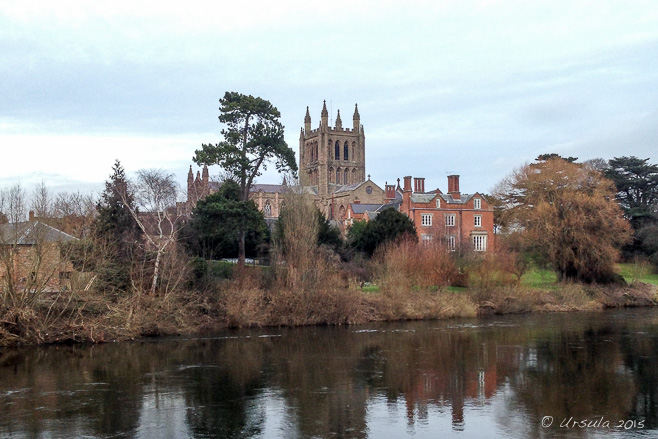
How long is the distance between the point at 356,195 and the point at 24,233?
70.0 metres

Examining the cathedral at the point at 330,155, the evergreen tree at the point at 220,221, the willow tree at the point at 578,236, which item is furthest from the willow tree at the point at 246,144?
the cathedral at the point at 330,155

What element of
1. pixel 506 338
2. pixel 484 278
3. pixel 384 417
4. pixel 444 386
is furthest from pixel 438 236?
pixel 384 417

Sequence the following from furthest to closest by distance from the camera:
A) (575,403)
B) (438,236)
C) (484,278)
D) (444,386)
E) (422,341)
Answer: (438,236) < (484,278) < (422,341) < (444,386) < (575,403)

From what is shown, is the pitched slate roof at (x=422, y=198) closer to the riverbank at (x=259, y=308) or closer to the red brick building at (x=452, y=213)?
the red brick building at (x=452, y=213)

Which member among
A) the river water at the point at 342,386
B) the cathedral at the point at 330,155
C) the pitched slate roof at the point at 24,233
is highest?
the cathedral at the point at 330,155

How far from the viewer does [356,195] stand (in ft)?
328

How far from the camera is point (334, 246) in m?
52.7

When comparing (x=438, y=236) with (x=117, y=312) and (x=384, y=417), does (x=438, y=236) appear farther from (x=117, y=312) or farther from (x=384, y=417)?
(x=384, y=417)

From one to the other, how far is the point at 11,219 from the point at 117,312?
6804 millimetres

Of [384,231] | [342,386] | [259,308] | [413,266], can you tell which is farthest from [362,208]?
[342,386]

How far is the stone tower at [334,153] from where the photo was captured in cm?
13150

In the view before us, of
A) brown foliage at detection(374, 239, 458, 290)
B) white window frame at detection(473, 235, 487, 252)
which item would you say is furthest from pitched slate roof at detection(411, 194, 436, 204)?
brown foliage at detection(374, 239, 458, 290)

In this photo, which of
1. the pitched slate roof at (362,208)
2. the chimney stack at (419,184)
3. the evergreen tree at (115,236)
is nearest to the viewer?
the evergreen tree at (115,236)

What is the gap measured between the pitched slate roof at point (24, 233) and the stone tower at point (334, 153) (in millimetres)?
96747
